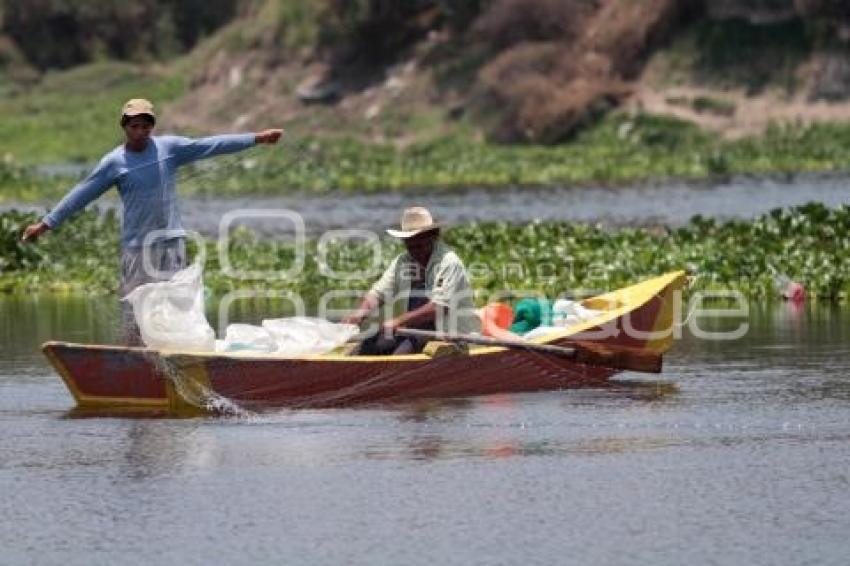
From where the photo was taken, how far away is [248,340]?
15.5 metres

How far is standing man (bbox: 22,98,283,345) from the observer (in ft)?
49.0

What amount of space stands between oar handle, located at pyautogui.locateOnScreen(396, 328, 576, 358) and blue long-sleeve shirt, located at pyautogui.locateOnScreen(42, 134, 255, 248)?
1625mm

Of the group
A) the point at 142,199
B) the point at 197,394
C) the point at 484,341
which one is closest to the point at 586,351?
the point at 484,341

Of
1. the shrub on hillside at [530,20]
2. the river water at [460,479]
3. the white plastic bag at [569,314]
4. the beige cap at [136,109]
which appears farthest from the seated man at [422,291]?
the shrub on hillside at [530,20]

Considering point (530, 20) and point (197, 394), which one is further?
point (530, 20)

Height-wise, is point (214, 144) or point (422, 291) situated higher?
point (214, 144)

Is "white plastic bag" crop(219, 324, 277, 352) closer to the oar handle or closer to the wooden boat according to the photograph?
the wooden boat

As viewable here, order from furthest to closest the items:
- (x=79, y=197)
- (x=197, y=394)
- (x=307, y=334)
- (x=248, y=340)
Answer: (x=307, y=334), (x=248, y=340), (x=79, y=197), (x=197, y=394)

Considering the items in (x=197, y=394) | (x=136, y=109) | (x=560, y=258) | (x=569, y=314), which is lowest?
(x=197, y=394)

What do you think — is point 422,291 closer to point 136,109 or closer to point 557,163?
point 136,109

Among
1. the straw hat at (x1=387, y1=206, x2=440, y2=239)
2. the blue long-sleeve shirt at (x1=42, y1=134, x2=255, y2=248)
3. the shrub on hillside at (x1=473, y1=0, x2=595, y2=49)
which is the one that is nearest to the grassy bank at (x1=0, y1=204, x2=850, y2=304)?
the straw hat at (x1=387, y1=206, x2=440, y2=239)

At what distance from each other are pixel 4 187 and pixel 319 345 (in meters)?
30.9

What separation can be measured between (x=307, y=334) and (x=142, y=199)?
1.51 metres

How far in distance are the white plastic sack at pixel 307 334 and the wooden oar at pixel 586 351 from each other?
0.55 m
